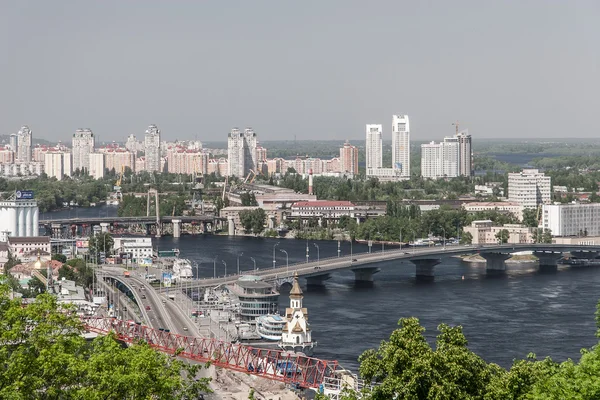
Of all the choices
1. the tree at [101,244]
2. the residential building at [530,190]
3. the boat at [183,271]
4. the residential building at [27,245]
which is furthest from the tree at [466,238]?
the residential building at [27,245]

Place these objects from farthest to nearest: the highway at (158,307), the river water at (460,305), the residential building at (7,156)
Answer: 1. the residential building at (7,156)
2. the highway at (158,307)
3. the river water at (460,305)

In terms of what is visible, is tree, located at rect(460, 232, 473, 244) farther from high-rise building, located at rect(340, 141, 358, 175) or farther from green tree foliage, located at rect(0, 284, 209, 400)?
high-rise building, located at rect(340, 141, 358, 175)

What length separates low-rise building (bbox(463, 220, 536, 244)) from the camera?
31.5m

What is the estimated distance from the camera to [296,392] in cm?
1225

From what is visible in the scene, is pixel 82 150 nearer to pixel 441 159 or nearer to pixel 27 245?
pixel 441 159

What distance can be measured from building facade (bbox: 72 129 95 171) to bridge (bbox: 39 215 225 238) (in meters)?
25.3

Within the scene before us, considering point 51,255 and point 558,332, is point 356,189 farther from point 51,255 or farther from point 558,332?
point 558,332

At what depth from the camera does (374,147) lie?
214ft

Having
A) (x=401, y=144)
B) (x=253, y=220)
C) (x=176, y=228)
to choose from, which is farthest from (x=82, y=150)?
(x=253, y=220)

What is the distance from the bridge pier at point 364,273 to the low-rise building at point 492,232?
8393 millimetres

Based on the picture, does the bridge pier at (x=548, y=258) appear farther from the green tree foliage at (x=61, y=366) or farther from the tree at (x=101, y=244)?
the green tree foliage at (x=61, y=366)

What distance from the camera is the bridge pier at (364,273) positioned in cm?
2370

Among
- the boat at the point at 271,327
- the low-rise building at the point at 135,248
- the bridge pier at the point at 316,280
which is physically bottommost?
the boat at the point at 271,327

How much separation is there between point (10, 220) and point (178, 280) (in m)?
7.98
